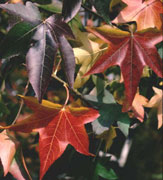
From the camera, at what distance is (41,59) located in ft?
2.29

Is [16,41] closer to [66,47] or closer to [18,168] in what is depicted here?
[66,47]

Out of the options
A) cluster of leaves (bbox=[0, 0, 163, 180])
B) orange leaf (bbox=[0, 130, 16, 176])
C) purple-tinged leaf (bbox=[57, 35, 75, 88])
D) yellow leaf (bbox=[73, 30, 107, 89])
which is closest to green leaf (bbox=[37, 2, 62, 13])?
cluster of leaves (bbox=[0, 0, 163, 180])

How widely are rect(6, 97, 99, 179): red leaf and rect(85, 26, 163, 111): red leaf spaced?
5.4 inches

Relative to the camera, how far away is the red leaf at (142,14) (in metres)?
0.82

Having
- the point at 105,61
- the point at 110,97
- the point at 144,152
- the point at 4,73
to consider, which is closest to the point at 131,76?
the point at 105,61

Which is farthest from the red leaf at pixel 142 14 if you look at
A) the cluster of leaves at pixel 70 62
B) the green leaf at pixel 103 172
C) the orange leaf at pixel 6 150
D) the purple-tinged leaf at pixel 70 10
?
the green leaf at pixel 103 172

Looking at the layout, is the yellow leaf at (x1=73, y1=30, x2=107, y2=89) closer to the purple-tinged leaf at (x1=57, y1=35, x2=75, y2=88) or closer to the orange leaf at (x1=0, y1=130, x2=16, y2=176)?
the purple-tinged leaf at (x1=57, y1=35, x2=75, y2=88)

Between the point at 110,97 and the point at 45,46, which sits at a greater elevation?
the point at 45,46

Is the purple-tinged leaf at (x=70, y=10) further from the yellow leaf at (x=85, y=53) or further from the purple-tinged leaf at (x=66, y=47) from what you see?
the yellow leaf at (x=85, y=53)

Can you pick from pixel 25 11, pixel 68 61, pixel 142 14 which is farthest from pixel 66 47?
pixel 142 14

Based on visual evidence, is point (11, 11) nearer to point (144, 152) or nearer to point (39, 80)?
point (39, 80)

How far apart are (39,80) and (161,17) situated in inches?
16.7

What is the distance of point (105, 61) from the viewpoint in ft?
2.43

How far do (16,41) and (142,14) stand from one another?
39cm
